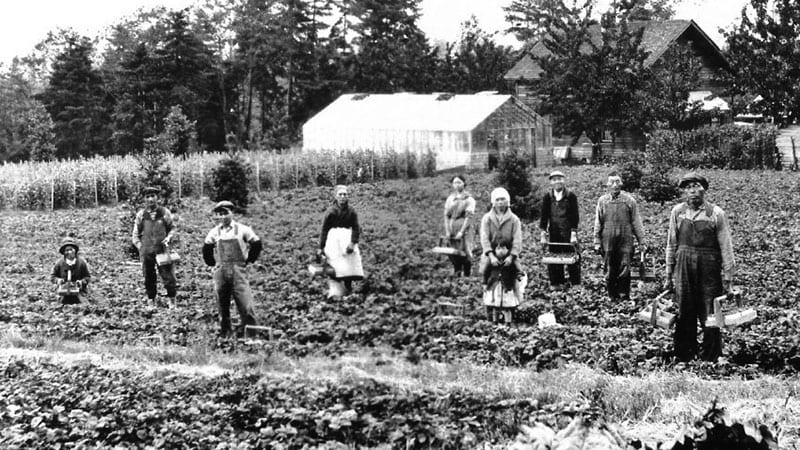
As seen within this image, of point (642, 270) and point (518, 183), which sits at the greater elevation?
point (518, 183)

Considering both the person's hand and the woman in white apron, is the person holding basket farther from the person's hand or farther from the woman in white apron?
the person's hand

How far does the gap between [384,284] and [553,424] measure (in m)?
6.54

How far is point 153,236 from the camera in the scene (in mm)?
12500

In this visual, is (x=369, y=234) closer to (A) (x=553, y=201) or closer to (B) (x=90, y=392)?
(A) (x=553, y=201)

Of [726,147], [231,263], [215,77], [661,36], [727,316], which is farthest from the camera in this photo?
[215,77]

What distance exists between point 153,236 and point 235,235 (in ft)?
8.88

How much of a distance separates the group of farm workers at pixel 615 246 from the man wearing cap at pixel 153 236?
12.2 feet

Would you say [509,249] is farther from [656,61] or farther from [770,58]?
[656,61]

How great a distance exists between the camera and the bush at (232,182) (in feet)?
81.8

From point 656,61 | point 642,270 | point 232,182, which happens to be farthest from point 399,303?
point 656,61

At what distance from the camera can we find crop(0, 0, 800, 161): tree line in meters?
36.4

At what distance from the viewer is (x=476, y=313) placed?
11.0m

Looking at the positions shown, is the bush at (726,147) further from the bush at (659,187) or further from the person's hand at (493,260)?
the person's hand at (493,260)

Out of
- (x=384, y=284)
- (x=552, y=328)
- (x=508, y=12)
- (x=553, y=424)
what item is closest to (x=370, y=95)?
(x=508, y=12)
